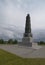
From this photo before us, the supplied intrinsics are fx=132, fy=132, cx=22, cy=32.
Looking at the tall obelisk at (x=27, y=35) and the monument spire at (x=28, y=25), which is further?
the monument spire at (x=28, y=25)

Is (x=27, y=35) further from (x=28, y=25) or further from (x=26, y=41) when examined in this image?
(x=28, y=25)

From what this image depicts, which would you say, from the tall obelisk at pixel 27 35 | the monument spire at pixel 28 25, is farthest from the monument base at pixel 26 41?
the monument spire at pixel 28 25

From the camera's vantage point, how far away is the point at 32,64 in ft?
32.3

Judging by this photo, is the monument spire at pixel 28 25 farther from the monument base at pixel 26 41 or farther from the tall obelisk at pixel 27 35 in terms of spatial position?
the monument base at pixel 26 41

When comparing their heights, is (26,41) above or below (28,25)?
below

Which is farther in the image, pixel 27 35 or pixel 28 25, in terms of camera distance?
pixel 28 25

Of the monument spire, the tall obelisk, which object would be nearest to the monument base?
the tall obelisk

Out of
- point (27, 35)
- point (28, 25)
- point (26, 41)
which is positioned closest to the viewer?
point (26, 41)

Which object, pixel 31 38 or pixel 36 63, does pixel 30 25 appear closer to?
A: pixel 31 38

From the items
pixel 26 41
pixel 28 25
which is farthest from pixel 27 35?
pixel 28 25

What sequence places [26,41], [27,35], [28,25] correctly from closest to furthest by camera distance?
[26,41], [27,35], [28,25]

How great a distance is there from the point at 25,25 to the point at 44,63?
1777 centimetres

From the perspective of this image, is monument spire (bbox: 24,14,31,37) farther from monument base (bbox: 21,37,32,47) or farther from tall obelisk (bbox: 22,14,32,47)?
monument base (bbox: 21,37,32,47)

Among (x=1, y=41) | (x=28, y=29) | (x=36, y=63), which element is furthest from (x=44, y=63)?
(x=1, y=41)
